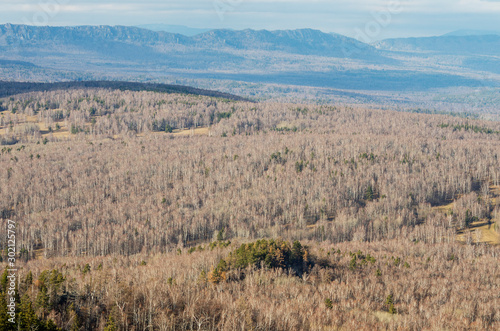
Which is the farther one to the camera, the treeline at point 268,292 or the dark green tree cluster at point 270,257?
the dark green tree cluster at point 270,257

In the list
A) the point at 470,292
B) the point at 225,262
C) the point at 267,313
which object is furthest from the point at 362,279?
the point at 267,313

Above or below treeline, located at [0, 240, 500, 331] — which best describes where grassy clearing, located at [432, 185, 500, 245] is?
below

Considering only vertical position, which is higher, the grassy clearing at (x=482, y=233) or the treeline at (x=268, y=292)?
the treeline at (x=268, y=292)

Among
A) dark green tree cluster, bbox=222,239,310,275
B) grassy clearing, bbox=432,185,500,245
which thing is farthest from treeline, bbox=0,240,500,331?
grassy clearing, bbox=432,185,500,245

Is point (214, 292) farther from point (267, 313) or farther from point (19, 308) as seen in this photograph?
point (19, 308)

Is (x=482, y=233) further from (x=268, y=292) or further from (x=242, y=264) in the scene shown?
(x=268, y=292)

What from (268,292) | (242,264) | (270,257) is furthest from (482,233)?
(268,292)

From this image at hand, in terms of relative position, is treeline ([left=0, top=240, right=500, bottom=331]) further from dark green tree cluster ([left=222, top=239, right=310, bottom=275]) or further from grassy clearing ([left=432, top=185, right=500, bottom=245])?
grassy clearing ([left=432, top=185, right=500, bottom=245])

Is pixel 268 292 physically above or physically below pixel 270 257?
below

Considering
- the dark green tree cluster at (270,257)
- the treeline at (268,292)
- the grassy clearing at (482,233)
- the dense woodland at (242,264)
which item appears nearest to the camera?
the treeline at (268,292)

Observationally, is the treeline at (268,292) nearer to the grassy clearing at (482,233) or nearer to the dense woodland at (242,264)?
the dense woodland at (242,264)

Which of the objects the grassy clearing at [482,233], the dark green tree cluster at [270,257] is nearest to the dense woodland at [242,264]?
the dark green tree cluster at [270,257]
